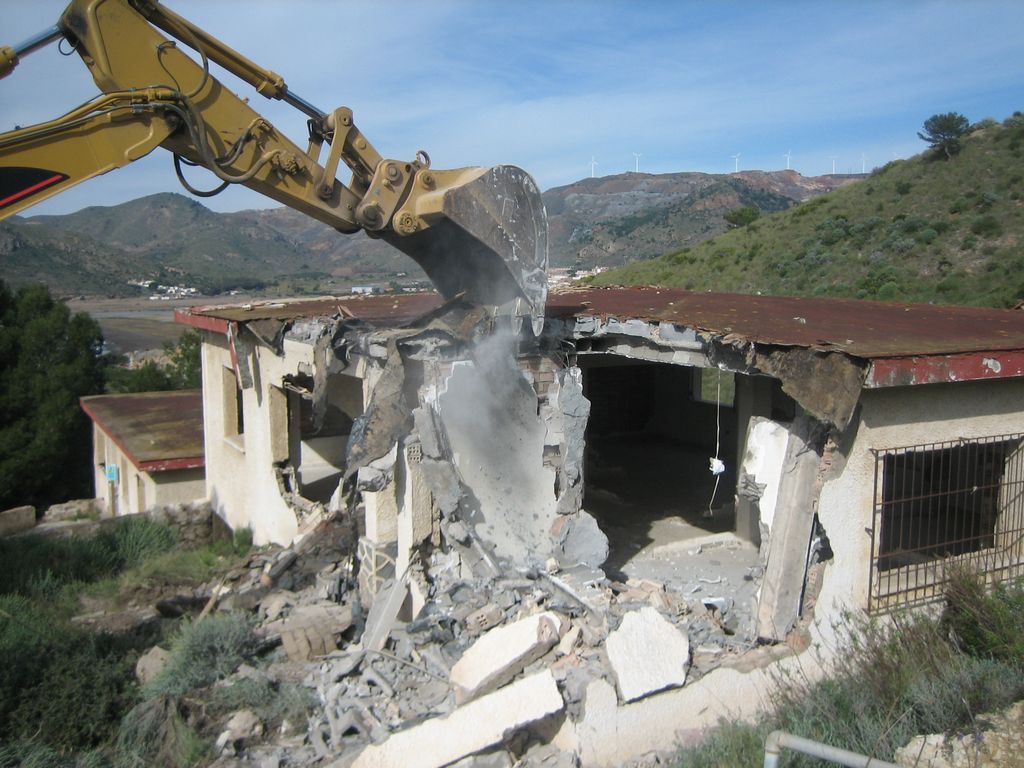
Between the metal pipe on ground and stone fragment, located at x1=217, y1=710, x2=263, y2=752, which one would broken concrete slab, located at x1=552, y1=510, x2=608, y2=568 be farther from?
the metal pipe on ground

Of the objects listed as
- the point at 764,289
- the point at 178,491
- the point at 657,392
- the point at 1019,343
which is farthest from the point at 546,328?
the point at 764,289

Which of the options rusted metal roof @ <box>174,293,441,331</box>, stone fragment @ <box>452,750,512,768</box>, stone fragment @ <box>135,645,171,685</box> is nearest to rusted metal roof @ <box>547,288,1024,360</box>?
rusted metal roof @ <box>174,293,441,331</box>

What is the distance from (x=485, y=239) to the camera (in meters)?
5.96

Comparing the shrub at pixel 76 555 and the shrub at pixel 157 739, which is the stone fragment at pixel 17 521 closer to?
the shrub at pixel 76 555

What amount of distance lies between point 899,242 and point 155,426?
26762 millimetres

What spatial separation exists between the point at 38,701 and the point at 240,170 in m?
4.63

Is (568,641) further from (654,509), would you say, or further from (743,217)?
(743,217)

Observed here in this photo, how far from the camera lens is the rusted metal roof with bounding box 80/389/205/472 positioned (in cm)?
1419

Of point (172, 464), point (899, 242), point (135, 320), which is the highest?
point (899, 242)

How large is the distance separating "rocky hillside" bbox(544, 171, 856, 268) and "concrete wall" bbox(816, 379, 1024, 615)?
140 ft

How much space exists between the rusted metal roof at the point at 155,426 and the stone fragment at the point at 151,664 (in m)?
6.88

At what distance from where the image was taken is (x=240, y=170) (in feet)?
17.8

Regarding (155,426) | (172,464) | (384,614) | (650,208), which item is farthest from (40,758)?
(650,208)

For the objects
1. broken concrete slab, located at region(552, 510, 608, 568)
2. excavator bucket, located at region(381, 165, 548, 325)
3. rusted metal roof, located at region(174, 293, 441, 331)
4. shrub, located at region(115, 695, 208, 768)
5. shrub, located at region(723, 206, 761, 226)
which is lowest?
shrub, located at region(115, 695, 208, 768)
